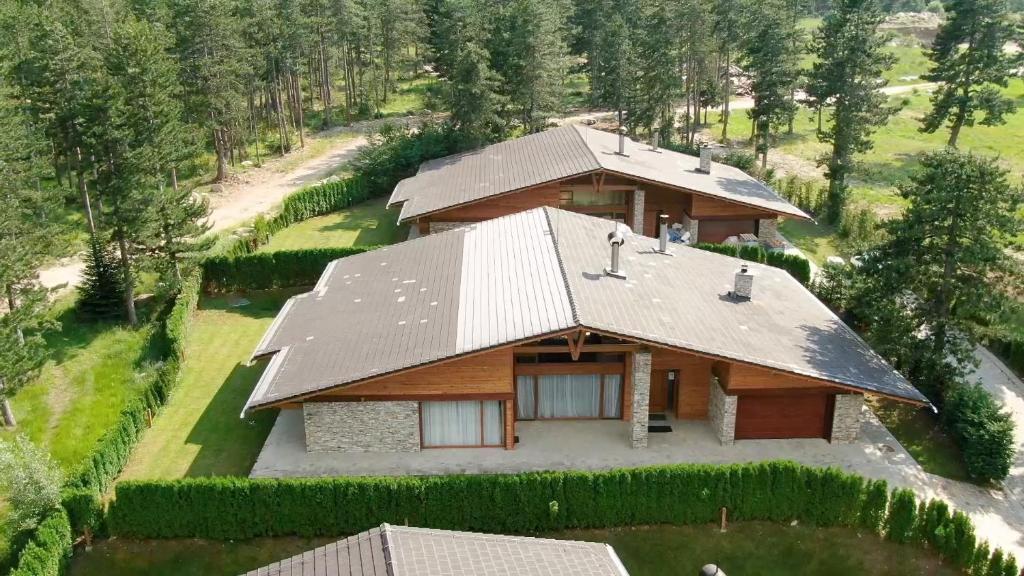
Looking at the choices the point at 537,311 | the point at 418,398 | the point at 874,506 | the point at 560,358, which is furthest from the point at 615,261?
the point at 874,506

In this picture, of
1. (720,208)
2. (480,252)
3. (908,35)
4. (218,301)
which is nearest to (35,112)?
(218,301)

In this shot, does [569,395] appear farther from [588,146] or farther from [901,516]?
[588,146]

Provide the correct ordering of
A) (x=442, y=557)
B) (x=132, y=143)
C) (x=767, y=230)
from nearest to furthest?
(x=442, y=557) < (x=132, y=143) < (x=767, y=230)

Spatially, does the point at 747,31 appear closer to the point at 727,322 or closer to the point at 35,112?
the point at 727,322

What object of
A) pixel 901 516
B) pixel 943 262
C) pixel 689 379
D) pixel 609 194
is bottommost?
pixel 901 516

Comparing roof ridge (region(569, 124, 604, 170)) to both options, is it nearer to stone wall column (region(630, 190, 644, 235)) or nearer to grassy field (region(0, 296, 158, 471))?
stone wall column (region(630, 190, 644, 235))

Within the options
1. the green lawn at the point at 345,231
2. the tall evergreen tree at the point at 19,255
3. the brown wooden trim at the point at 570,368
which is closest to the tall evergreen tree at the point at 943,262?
the brown wooden trim at the point at 570,368
